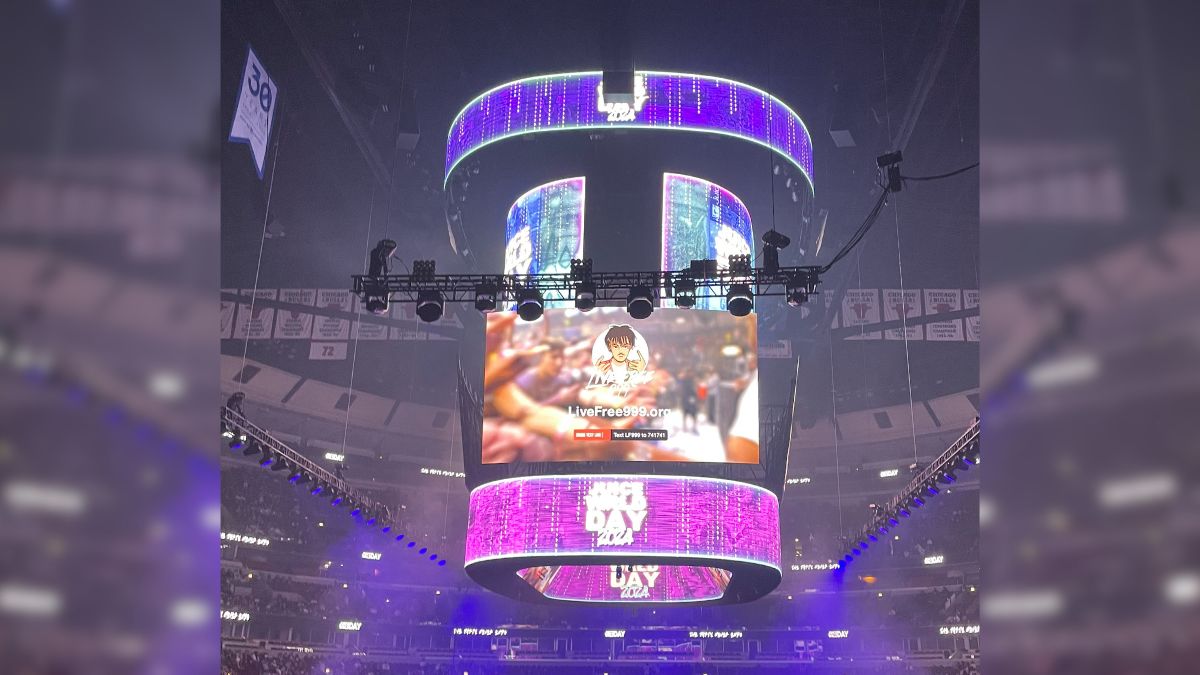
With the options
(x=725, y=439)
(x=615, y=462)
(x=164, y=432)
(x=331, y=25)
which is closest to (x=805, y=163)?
(x=725, y=439)

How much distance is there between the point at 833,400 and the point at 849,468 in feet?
9.26

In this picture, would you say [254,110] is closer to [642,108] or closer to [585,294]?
[585,294]

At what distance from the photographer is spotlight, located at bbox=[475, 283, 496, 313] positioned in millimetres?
11516

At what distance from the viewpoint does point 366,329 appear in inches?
1027

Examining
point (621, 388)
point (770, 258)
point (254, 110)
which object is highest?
point (254, 110)

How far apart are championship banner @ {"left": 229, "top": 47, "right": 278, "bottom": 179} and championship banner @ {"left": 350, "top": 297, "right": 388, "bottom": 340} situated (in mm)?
11780

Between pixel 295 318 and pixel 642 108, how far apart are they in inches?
565

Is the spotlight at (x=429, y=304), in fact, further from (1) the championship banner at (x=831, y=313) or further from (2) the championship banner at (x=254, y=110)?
(1) the championship banner at (x=831, y=313)

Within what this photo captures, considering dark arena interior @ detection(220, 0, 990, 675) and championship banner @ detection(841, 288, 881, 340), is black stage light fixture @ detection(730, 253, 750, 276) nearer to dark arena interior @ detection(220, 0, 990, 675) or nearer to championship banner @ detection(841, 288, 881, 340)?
dark arena interior @ detection(220, 0, 990, 675)

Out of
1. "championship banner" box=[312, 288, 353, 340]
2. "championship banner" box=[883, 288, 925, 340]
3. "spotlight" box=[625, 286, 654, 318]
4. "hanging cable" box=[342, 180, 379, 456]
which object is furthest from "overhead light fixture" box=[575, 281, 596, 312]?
"championship banner" box=[312, 288, 353, 340]

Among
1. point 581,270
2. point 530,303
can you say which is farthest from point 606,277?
point 530,303

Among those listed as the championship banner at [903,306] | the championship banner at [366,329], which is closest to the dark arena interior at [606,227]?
the championship banner at [903,306]

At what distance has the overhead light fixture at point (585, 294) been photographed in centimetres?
1123

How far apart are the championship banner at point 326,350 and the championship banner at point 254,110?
13.4 metres
